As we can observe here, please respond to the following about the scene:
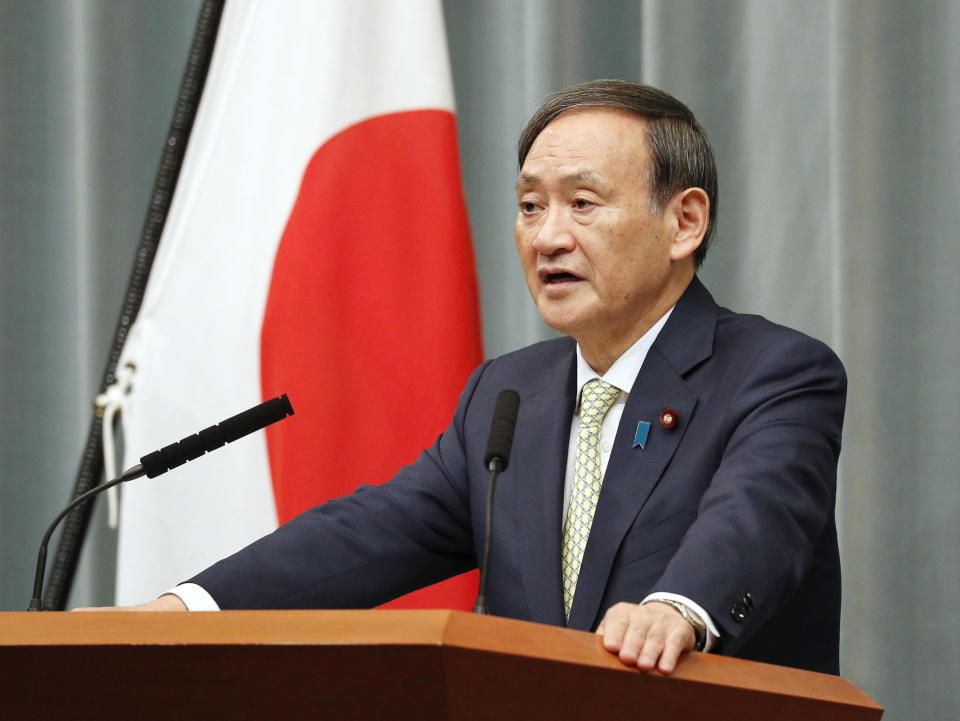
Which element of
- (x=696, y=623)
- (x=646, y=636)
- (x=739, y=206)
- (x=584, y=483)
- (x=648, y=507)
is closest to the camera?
(x=646, y=636)

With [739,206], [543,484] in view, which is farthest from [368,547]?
[739,206]

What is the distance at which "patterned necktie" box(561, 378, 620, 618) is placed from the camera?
169 cm

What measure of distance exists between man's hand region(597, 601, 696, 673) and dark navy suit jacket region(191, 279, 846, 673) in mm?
232

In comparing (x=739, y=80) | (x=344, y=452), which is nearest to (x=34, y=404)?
(x=344, y=452)

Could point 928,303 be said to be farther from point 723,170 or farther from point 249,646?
point 249,646

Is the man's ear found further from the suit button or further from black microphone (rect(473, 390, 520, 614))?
the suit button

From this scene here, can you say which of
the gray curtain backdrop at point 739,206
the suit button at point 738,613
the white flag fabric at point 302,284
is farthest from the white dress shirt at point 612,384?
the gray curtain backdrop at point 739,206

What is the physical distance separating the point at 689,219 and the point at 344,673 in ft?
3.98

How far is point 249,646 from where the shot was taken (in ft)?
2.94

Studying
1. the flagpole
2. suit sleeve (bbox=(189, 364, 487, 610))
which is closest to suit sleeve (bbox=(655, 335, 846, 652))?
suit sleeve (bbox=(189, 364, 487, 610))

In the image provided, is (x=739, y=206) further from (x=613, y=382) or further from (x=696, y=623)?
(x=696, y=623)

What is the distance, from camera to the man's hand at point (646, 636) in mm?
979

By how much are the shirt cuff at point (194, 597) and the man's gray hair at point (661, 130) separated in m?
0.90

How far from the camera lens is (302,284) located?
2391 millimetres
